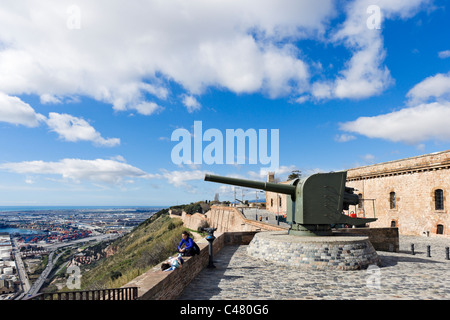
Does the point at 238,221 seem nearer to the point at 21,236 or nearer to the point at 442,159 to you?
the point at 442,159

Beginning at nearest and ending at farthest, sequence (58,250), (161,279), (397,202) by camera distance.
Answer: (161,279)
(397,202)
(58,250)

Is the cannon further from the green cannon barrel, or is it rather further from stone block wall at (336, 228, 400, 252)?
stone block wall at (336, 228, 400, 252)

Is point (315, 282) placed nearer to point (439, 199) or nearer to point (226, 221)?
point (439, 199)

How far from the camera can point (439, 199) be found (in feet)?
68.9

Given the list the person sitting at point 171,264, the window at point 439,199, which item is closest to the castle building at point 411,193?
the window at point 439,199

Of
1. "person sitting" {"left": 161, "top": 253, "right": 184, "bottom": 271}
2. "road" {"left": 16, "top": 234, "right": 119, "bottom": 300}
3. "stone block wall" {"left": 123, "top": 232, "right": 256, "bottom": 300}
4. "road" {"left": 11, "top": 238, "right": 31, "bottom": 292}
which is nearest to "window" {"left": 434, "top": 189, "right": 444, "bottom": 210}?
"stone block wall" {"left": 123, "top": 232, "right": 256, "bottom": 300}

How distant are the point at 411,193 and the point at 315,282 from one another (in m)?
19.6

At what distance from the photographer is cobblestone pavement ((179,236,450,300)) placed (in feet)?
21.1

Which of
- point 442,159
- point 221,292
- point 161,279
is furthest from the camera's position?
point 442,159

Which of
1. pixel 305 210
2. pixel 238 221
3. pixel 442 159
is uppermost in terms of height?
pixel 442 159

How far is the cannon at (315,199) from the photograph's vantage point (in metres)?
10.2
